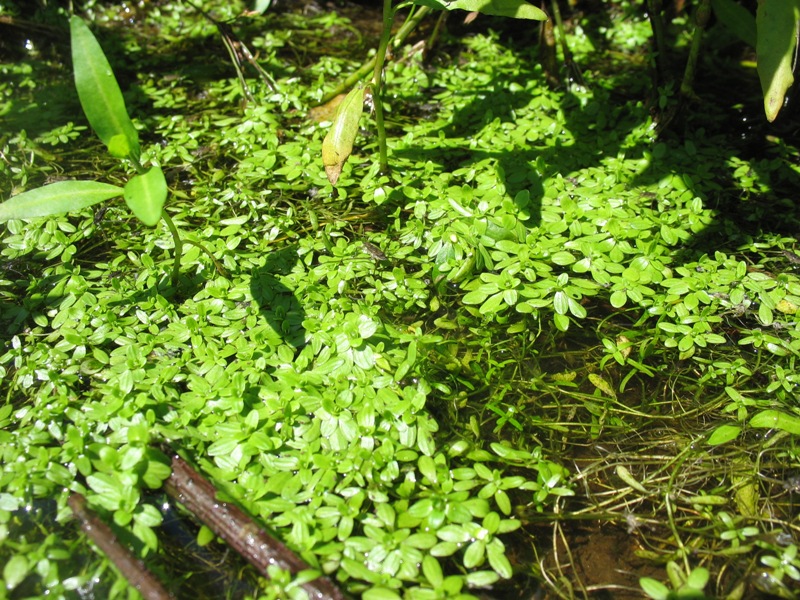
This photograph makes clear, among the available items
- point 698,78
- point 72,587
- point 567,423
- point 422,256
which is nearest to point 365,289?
point 422,256

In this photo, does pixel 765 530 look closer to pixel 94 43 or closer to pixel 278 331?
pixel 278 331

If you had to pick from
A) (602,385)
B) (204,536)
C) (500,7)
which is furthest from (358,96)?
(204,536)

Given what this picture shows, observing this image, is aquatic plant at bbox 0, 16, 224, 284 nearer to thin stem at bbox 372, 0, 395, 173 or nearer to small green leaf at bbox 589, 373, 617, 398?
thin stem at bbox 372, 0, 395, 173

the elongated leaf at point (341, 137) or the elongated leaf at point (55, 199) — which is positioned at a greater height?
the elongated leaf at point (55, 199)

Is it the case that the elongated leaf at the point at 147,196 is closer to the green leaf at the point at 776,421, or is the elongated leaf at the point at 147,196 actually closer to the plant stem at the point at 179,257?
the plant stem at the point at 179,257

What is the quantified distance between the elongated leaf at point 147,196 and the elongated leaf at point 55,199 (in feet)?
0.46

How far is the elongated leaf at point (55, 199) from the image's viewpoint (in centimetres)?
191

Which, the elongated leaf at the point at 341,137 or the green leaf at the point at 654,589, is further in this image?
the elongated leaf at the point at 341,137

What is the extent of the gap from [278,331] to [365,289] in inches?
14.9

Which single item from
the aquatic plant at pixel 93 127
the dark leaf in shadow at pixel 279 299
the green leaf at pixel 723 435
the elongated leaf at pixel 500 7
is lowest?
the green leaf at pixel 723 435

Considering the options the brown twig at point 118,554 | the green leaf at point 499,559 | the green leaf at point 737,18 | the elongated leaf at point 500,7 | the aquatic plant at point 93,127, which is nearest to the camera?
the brown twig at point 118,554

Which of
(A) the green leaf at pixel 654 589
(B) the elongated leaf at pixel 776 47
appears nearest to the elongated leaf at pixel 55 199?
(A) the green leaf at pixel 654 589

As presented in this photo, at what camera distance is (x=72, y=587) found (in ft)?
5.19

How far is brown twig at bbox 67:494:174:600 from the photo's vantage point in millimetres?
1509
